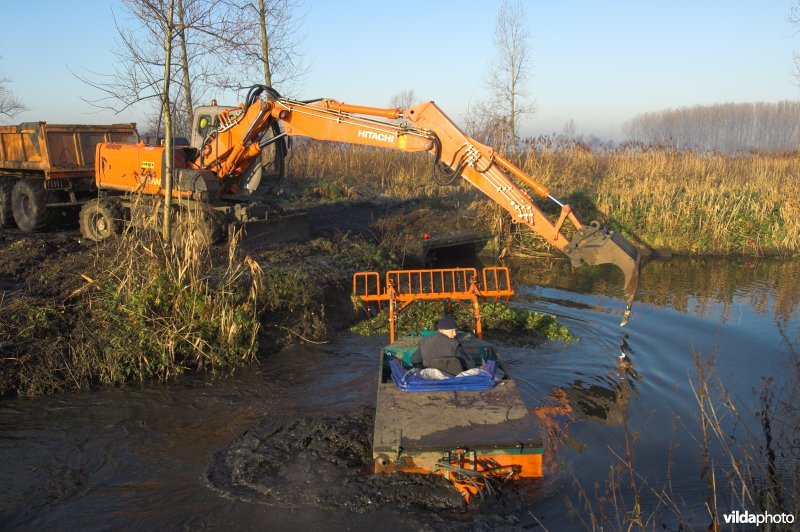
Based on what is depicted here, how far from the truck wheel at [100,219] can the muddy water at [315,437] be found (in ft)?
18.6

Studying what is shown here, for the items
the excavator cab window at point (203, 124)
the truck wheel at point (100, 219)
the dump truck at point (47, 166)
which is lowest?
the truck wheel at point (100, 219)

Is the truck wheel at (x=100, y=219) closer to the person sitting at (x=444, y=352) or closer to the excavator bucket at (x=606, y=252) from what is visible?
the person sitting at (x=444, y=352)

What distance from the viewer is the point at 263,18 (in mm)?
18047

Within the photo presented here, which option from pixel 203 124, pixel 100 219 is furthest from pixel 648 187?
pixel 100 219

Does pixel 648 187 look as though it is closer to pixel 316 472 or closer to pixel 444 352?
pixel 444 352

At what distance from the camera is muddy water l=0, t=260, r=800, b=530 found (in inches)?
240

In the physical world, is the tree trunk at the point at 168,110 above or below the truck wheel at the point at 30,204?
above

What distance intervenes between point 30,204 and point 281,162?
639cm

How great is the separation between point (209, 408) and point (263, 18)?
506 inches

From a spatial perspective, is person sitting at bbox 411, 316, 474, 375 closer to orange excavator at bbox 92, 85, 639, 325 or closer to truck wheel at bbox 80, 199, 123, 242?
orange excavator at bbox 92, 85, 639, 325

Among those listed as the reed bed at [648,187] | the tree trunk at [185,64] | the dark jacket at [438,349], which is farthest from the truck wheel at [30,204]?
the dark jacket at [438,349]

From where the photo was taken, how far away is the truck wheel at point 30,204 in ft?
50.7

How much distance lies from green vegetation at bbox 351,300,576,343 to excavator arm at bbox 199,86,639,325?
151cm

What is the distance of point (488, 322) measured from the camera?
447 inches
